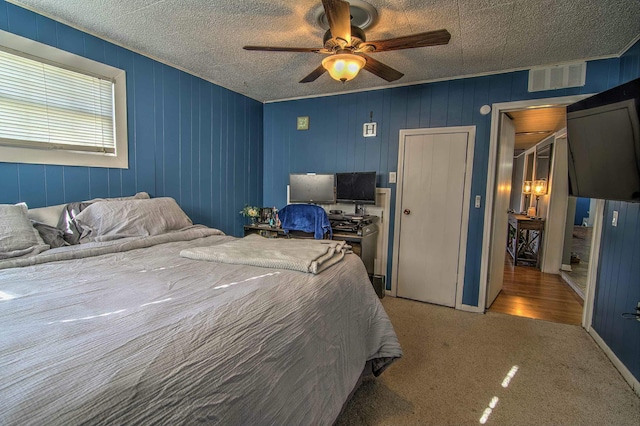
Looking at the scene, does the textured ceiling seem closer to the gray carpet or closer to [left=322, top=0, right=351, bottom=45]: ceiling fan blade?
[left=322, top=0, right=351, bottom=45]: ceiling fan blade

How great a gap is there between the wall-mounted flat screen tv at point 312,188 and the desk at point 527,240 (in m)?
3.45

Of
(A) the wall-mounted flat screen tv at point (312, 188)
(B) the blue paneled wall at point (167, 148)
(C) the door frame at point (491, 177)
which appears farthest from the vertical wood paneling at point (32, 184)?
(C) the door frame at point (491, 177)

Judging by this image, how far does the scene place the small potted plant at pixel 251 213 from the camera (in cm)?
394

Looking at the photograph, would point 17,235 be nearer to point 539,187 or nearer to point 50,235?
point 50,235

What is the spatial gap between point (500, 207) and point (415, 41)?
7.65 feet

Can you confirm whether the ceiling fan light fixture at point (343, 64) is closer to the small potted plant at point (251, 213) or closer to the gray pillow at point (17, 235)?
the gray pillow at point (17, 235)

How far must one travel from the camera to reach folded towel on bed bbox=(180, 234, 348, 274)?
1.54 metres

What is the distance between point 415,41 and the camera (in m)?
1.92

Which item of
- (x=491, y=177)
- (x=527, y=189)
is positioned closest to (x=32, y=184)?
(x=491, y=177)

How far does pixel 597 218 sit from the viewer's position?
279 centimetres

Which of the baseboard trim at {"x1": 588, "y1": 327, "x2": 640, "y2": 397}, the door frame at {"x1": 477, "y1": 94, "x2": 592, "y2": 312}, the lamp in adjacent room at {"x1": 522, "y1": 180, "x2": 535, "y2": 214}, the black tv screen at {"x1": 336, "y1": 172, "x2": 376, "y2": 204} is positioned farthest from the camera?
the lamp in adjacent room at {"x1": 522, "y1": 180, "x2": 535, "y2": 214}

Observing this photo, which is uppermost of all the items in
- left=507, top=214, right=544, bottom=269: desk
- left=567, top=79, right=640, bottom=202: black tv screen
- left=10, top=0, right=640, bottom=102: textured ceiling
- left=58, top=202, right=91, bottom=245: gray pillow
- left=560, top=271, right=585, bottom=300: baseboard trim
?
left=10, top=0, right=640, bottom=102: textured ceiling

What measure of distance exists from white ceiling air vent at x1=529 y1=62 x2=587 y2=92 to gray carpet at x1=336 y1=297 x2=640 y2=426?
90.4 inches

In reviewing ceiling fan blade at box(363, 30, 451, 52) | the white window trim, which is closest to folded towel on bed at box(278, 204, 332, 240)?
the white window trim
